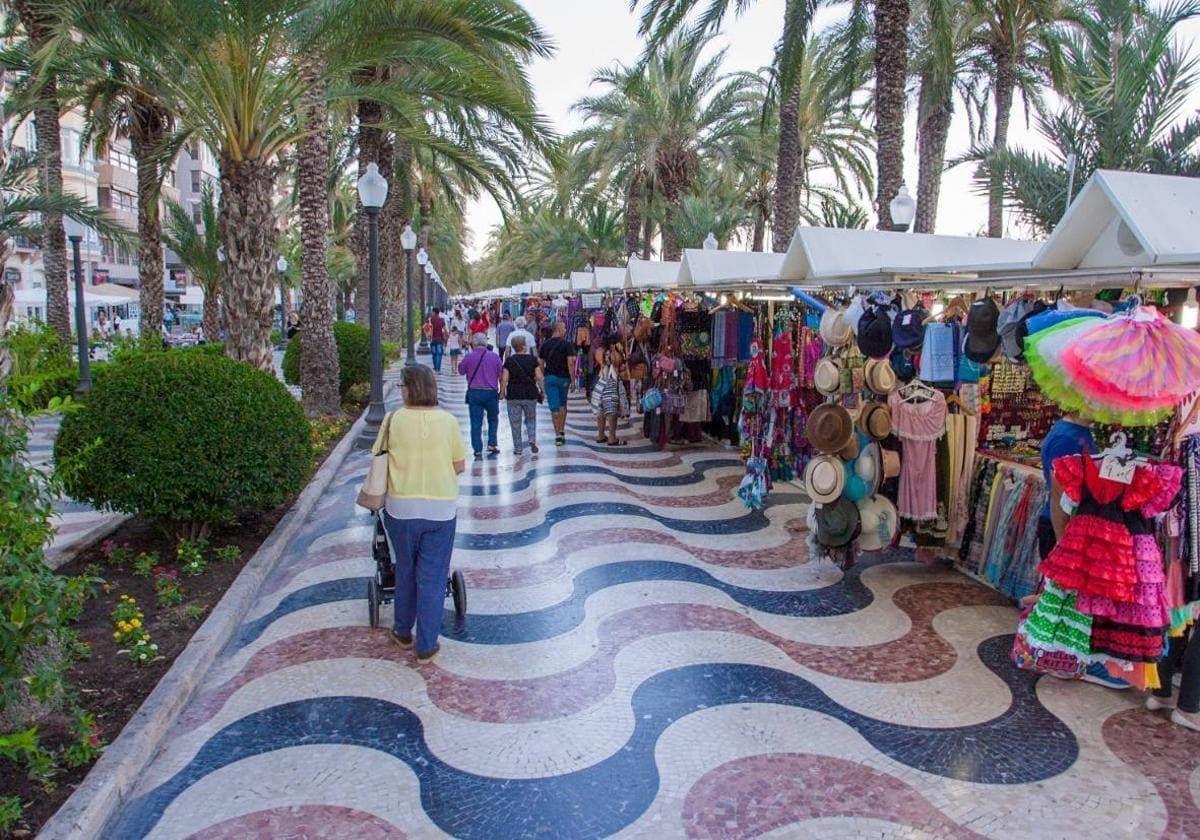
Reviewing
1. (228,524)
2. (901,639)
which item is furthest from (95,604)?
(901,639)

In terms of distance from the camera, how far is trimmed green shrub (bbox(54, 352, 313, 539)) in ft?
17.5

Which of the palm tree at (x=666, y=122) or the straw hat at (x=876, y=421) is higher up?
the palm tree at (x=666, y=122)

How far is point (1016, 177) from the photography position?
1084cm

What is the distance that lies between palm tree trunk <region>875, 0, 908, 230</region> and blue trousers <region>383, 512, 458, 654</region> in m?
8.05

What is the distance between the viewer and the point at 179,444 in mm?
5410

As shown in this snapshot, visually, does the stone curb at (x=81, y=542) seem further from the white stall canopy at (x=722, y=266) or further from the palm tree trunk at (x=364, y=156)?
the palm tree trunk at (x=364, y=156)

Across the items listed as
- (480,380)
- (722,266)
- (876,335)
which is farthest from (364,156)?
(876,335)

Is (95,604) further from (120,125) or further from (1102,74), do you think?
(120,125)

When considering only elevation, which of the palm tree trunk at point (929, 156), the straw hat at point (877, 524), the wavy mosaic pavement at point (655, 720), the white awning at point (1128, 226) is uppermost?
the palm tree trunk at point (929, 156)

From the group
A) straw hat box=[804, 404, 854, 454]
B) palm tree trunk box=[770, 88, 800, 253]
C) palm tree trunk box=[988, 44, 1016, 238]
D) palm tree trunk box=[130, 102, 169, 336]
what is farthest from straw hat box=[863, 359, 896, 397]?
palm tree trunk box=[988, 44, 1016, 238]

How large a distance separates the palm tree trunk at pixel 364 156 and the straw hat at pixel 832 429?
827cm

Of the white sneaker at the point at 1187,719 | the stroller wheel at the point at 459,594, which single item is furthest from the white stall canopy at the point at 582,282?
the white sneaker at the point at 1187,719

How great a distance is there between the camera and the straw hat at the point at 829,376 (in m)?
5.89

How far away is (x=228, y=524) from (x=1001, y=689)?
5.42 metres
